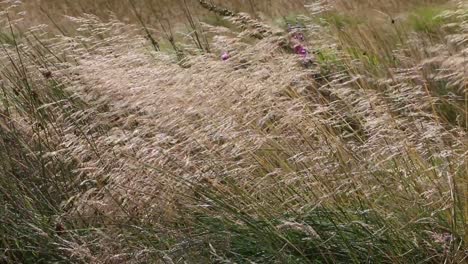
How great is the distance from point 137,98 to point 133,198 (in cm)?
40

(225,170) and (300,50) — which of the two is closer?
(225,170)

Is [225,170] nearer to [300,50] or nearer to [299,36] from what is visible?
[300,50]

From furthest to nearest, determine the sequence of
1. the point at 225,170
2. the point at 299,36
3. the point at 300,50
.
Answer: the point at 299,36 → the point at 300,50 → the point at 225,170

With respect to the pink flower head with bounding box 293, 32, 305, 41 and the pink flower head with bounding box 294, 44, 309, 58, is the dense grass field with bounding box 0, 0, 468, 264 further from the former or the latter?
the pink flower head with bounding box 293, 32, 305, 41

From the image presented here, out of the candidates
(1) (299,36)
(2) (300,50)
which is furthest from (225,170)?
(1) (299,36)

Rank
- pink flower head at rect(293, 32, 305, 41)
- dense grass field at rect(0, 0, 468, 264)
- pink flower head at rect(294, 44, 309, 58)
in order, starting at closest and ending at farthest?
dense grass field at rect(0, 0, 468, 264)
pink flower head at rect(294, 44, 309, 58)
pink flower head at rect(293, 32, 305, 41)

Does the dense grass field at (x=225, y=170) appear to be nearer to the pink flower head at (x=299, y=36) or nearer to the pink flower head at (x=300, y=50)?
the pink flower head at (x=300, y=50)

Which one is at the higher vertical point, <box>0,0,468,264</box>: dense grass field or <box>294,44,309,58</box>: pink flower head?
<box>0,0,468,264</box>: dense grass field

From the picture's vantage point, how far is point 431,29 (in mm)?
5473

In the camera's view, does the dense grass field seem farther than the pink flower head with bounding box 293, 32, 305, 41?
No

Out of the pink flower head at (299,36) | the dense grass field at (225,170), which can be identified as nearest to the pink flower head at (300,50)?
the pink flower head at (299,36)

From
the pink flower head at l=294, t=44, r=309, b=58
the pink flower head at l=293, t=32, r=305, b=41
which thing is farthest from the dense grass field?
the pink flower head at l=293, t=32, r=305, b=41

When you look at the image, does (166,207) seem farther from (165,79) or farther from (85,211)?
(165,79)

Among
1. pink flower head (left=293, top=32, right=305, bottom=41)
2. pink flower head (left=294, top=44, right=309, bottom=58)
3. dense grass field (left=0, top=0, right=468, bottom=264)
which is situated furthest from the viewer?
pink flower head (left=293, top=32, right=305, bottom=41)
